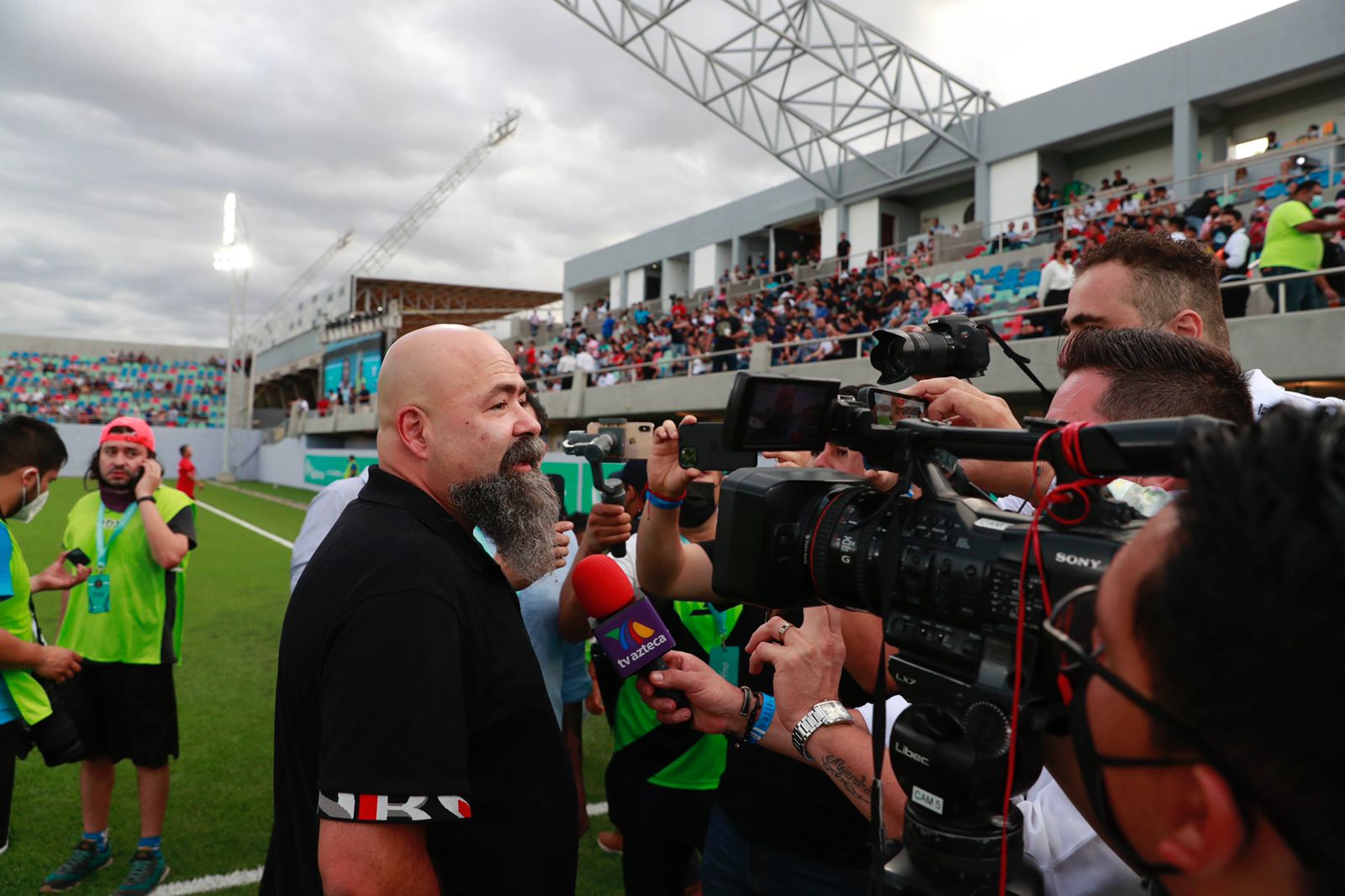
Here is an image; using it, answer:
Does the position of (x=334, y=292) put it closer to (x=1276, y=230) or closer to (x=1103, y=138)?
(x=1103, y=138)

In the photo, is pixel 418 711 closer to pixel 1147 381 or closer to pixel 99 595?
pixel 1147 381

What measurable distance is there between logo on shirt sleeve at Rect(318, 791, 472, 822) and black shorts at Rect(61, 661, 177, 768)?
9.99 ft

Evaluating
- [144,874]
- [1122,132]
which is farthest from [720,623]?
[1122,132]

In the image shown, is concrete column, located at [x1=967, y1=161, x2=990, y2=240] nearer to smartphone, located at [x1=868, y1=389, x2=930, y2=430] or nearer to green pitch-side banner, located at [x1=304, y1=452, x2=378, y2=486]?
green pitch-side banner, located at [x1=304, y1=452, x2=378, y2=486]

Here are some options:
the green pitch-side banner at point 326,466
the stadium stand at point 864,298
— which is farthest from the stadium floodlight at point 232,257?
the stadium stand at point 864,298

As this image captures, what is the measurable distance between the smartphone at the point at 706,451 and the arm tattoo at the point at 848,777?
0.60 metres

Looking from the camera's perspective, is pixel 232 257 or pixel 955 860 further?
pixel 232 257

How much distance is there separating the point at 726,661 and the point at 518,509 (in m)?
1.10

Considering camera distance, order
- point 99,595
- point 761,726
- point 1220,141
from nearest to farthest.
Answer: point 761,726
point 99,595
point 1220,141

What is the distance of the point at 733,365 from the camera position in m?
17.0

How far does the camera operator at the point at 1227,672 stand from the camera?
26.1 inches

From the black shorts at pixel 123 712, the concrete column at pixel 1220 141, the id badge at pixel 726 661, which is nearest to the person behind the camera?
the id badge at pixel 726 661

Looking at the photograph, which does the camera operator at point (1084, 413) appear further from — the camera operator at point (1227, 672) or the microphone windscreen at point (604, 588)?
the camera operator at point (1227, 672)

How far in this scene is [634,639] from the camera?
1.93m
